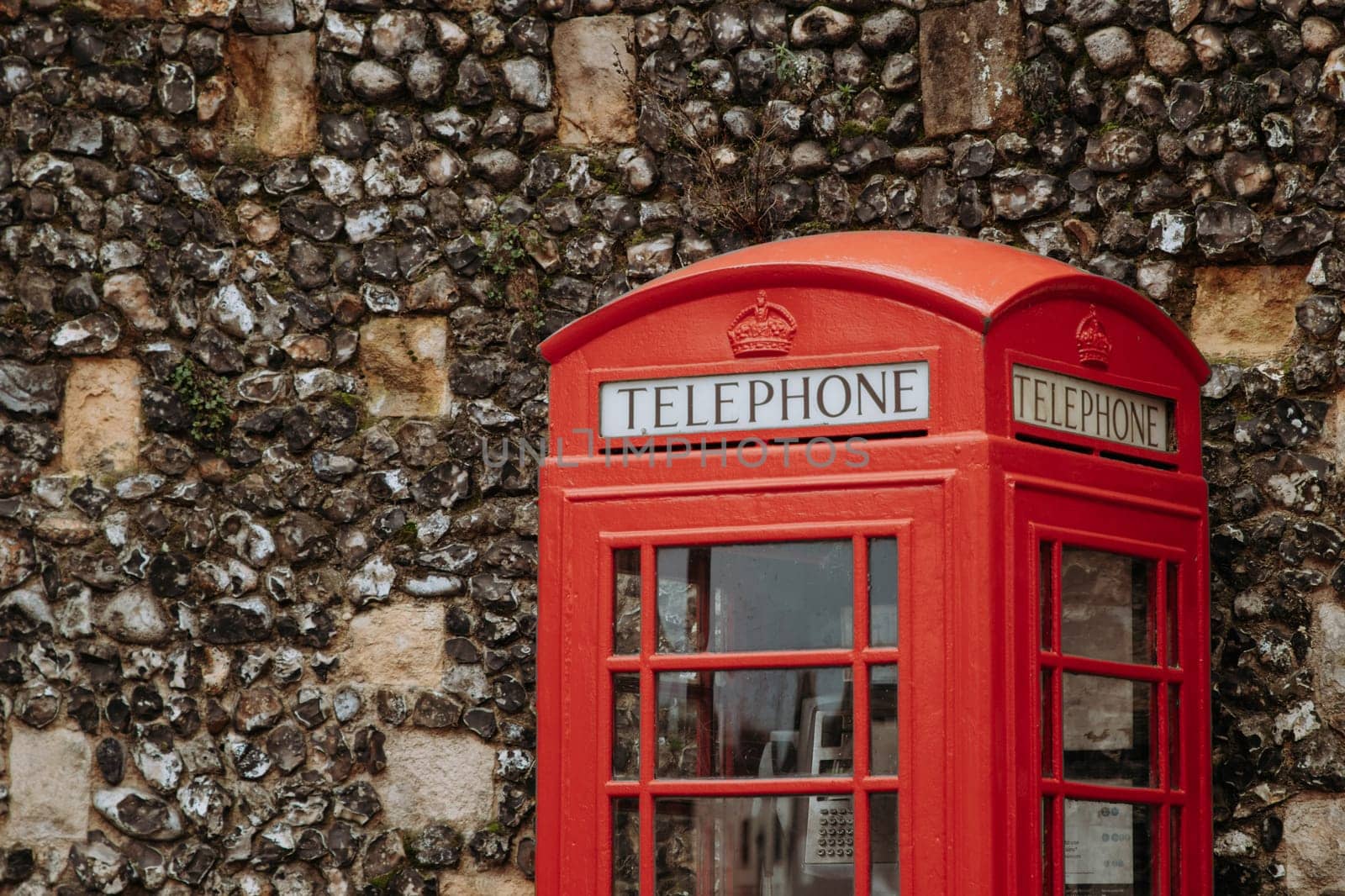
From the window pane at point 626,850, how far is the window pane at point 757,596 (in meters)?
0.37

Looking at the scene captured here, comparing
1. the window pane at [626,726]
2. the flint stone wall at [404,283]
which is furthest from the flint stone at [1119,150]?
Answer: the window pane at [626,726]

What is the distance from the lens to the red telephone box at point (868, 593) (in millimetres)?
3408

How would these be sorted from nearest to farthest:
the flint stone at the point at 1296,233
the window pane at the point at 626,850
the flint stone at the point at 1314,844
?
the window pane at the point at 626,850 → the flint stone at the point at 1314,844 → the flint stone at the point at 1296,233

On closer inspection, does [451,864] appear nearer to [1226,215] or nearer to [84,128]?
[84,128]

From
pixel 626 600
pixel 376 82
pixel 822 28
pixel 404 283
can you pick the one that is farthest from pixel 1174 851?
pixel 376 82

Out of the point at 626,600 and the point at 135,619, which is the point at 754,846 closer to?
the point at 626,600

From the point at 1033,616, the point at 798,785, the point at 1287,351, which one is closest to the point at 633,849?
the point at 798,785

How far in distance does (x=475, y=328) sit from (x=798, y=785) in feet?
6.79

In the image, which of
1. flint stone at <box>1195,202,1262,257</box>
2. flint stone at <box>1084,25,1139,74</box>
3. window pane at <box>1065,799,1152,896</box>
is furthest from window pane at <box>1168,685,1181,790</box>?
flint stone at <box>1084,25,1139,74</box>

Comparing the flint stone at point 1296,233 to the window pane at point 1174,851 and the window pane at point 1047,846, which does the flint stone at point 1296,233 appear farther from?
the window pane at point 1047,846

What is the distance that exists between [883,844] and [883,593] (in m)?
0.52

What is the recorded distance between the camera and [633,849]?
362cm

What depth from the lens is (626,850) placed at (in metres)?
3.62

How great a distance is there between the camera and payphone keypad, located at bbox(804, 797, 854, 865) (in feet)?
11.4
